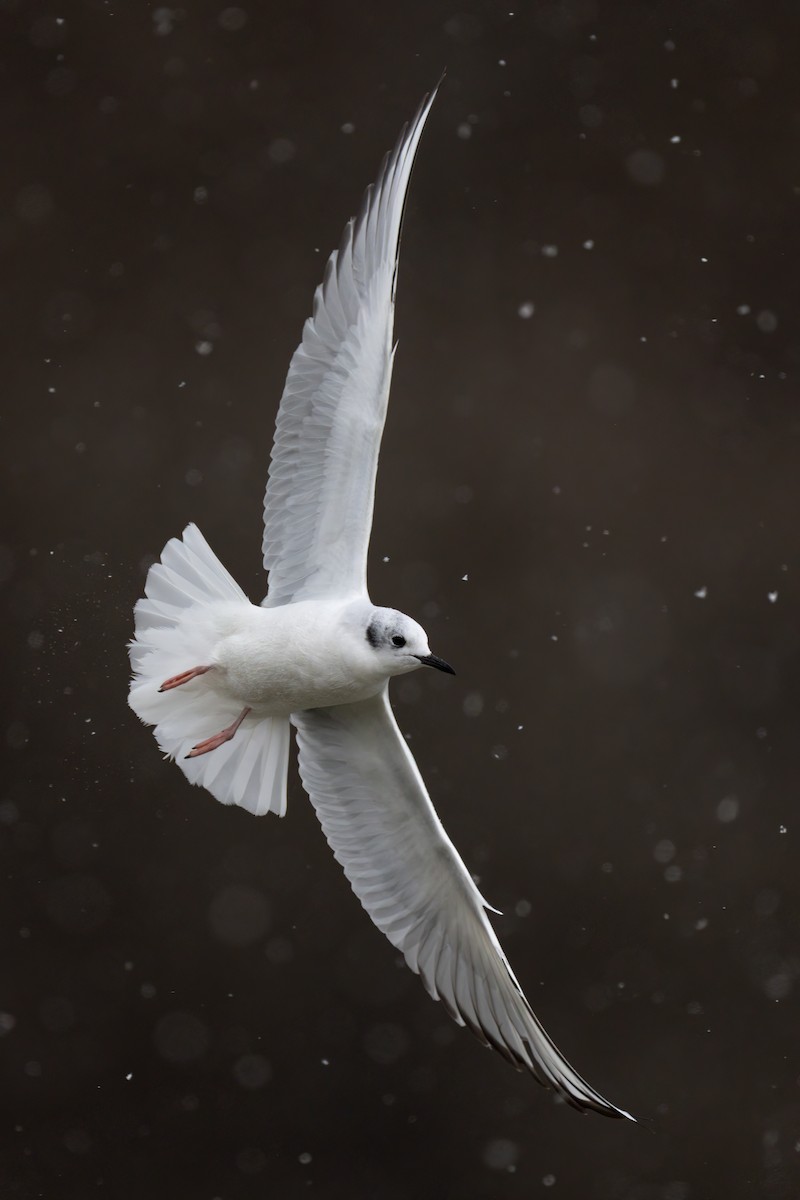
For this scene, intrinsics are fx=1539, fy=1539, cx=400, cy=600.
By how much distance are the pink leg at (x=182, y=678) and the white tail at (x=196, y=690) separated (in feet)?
0.06

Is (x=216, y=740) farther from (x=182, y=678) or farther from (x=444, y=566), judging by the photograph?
(x=444, y=566)

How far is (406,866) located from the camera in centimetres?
236

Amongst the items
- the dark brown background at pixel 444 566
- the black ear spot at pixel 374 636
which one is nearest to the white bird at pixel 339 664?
the black ear spot at pixel 374 636

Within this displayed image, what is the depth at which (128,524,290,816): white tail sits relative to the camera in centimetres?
229

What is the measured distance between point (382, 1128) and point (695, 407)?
1.79 meters

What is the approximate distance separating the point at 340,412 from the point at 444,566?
1215 millimetres

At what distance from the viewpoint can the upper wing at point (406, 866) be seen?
2.26m

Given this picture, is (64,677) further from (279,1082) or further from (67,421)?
(279,1082)

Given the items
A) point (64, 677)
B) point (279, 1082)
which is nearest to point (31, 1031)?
point (279, 1082)

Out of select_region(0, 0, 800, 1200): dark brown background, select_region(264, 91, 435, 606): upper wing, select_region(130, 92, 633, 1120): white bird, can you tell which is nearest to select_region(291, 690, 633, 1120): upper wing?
select_region(130, 92, 633, 1120): white bird

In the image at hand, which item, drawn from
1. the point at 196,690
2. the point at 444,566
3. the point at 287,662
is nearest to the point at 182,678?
the point at 196,690

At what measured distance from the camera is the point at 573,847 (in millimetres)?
3496

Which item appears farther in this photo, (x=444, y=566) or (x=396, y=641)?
(x=444, y=566)

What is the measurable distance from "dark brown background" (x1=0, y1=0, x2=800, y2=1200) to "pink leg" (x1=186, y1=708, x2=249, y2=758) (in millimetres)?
935
